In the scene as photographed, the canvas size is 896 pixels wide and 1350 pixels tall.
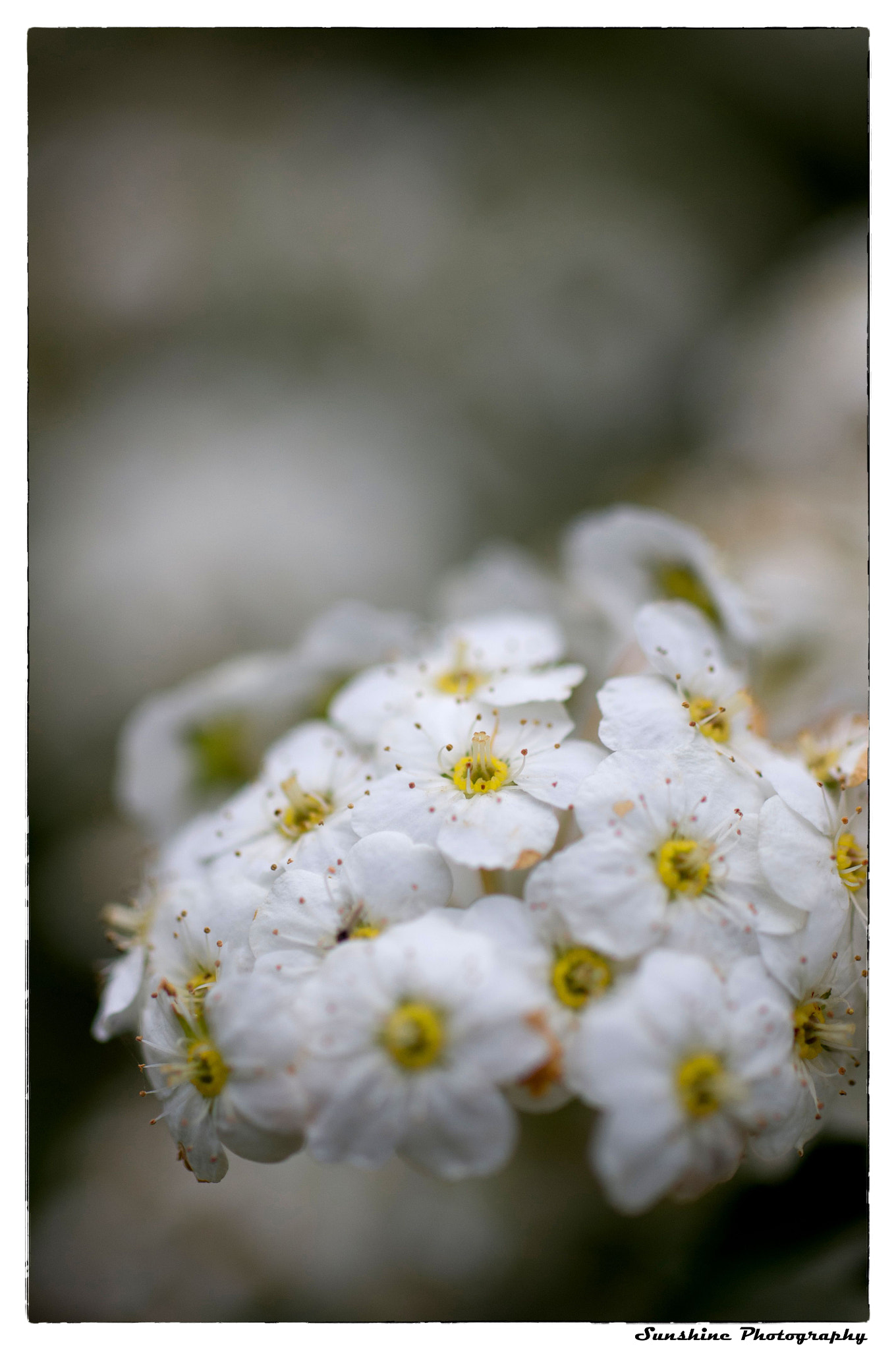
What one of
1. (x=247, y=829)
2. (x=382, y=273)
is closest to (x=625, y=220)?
(x=382, y=273)

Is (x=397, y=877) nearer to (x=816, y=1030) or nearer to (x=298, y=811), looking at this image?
(x=298, y=811)

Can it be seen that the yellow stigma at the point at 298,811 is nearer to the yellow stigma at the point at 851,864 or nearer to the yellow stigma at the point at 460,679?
the yellow stigma at the point at 460,679

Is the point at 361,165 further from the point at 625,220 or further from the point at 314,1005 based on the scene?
the point at 314,1005

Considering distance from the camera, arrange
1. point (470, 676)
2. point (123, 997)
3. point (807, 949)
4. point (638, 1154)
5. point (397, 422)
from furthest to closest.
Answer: point (397, 422), point (470, 676), point (123, 997), point (807, 949), point (638, 1154)

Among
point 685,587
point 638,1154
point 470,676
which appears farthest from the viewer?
point 685,587

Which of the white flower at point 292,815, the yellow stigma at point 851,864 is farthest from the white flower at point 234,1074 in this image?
the yellow stigma at point 851,864

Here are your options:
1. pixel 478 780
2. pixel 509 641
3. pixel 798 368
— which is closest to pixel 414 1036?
pixel 478 780

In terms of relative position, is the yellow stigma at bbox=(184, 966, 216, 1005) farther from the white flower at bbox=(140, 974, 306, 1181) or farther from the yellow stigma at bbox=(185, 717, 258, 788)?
the yellow stigma at bbox=(185, 717, 258, 788)

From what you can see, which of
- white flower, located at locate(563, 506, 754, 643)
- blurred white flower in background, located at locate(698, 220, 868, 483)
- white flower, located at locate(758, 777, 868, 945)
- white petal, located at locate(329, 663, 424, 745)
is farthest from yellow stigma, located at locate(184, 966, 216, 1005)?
blurred white flower in background, located at locate(698, 220, 868, 483)
